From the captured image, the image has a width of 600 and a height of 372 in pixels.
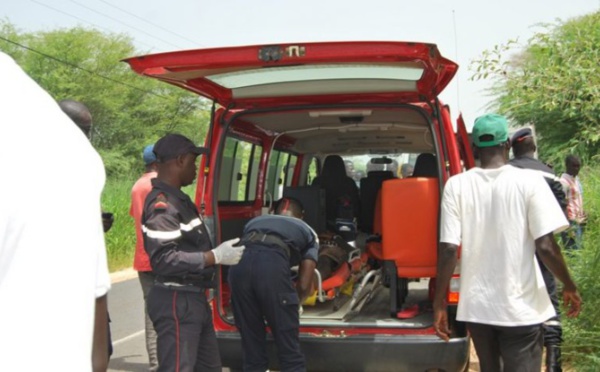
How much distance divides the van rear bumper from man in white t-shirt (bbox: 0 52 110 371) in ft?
11.7

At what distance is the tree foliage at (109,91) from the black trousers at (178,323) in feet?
84.1

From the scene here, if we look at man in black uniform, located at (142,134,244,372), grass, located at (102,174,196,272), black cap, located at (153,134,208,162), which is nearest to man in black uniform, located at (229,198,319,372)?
man in black uniform, located at (142,134,244,372)

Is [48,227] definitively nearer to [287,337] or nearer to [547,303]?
[547,303]

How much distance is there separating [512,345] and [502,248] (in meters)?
0.48

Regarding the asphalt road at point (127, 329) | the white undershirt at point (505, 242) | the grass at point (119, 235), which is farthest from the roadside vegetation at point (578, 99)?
the grass at point (119, 235)

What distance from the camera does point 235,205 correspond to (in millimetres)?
6059

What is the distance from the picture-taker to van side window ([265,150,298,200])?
7.18 metres

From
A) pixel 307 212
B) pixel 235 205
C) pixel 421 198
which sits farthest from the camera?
pixel 307 212

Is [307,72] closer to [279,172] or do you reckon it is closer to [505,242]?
[505,242]

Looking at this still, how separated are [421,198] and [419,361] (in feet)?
3.32

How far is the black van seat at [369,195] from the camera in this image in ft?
27.3

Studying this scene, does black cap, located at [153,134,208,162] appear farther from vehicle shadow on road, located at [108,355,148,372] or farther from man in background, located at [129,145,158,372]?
vehicle shadow on road, located at [108,355,148,372]

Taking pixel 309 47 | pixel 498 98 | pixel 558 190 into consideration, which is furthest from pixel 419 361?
pixel 498 98

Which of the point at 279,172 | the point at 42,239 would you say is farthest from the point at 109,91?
the point at 42,239
